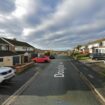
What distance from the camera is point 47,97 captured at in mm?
10539

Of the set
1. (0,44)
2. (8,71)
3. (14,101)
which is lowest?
(14,101)

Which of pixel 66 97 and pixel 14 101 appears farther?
pixel 66 97

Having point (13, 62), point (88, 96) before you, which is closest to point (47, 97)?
point (88, 96)

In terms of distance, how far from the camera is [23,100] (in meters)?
10.0

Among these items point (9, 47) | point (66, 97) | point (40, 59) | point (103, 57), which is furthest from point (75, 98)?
point (9, 47)

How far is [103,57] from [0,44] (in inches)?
1002

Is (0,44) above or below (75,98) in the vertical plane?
above

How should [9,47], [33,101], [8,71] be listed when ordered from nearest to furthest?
1. [33,101]
2. [8,71]
3. [9,47]

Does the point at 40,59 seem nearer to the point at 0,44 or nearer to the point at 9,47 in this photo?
the point at 0,44

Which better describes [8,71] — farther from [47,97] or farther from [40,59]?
[40,59]

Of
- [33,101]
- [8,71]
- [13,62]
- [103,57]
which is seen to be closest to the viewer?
[33,101]

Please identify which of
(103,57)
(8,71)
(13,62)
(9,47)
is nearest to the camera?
(8,71)

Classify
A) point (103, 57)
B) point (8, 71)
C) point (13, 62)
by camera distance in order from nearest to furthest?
1. point (8, 71)
2. point (13, 62)
3. point (103, 57)

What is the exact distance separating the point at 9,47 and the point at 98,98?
53285 millimetres
